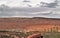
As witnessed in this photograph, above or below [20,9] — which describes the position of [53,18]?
below

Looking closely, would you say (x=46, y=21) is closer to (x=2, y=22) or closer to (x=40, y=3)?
(x=40, y=3)

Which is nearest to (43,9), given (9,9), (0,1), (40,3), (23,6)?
(40,3)

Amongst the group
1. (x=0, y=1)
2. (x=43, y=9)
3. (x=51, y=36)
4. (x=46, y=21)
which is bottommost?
(x=51, y=36)

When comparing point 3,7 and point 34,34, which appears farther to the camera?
point 3,7

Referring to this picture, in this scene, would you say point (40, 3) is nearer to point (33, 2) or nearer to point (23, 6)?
point (33, 2)

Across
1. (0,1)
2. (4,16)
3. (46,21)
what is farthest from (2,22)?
(46,21)

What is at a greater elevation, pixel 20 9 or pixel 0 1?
pixel 0 1
